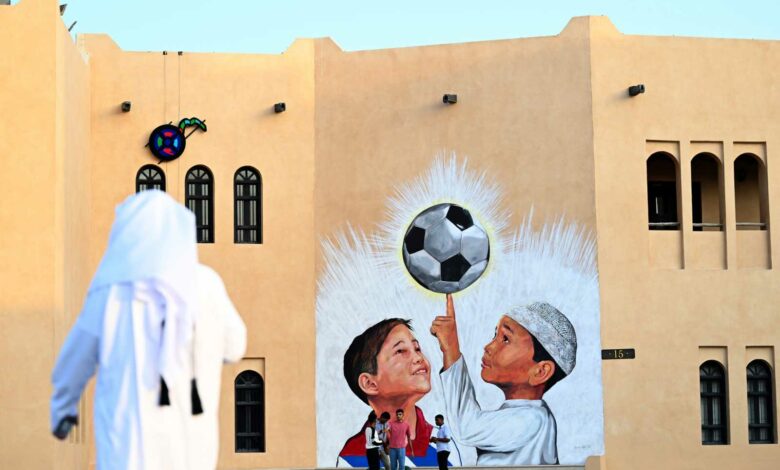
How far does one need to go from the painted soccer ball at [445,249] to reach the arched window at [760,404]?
5.58m

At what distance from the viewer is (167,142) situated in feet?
84.4

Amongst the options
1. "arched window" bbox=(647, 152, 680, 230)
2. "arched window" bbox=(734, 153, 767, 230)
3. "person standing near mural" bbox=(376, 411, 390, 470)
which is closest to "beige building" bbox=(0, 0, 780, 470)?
"arched window" bbox=(647, 152, 680, 230)

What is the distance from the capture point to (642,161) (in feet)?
85.2

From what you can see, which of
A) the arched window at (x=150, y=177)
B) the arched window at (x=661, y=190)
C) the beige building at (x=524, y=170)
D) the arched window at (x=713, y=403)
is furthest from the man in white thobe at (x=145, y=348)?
the arched window at (x=661, y=190)

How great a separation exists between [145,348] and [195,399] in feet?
1.00

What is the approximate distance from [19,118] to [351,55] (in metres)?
7.20

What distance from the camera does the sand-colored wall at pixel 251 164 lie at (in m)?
25.4

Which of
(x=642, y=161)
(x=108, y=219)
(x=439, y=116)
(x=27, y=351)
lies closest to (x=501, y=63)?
(x=439, y=116)

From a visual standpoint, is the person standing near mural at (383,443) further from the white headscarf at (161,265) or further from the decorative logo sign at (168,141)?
the white headscarf at (161,265)

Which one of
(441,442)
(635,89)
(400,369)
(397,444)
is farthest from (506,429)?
(635,89)

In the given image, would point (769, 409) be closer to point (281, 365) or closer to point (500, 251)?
point (500, 251)

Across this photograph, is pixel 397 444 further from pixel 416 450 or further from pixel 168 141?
pixel 168 141

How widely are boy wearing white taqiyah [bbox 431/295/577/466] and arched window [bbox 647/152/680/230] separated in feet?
11.0

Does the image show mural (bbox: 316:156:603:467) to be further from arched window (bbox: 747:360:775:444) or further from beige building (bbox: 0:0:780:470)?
arched window (bbox: 747:360:775:444)
